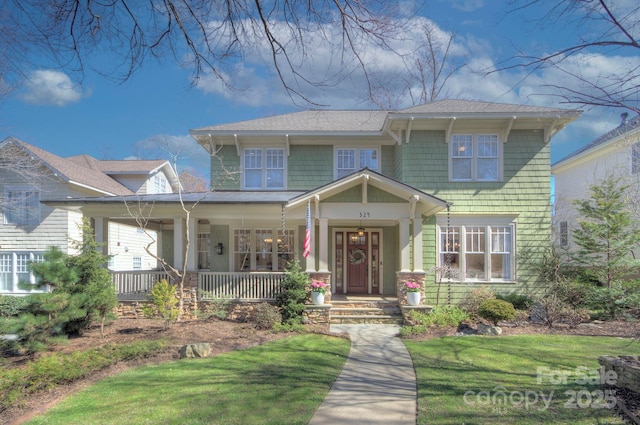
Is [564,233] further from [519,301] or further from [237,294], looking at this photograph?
[237,294]

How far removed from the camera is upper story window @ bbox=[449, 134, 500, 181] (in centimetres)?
1218

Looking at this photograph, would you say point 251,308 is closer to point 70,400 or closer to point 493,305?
point 70,400

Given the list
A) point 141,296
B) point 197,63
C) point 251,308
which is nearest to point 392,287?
point 251,308

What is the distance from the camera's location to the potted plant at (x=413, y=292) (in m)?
10.3

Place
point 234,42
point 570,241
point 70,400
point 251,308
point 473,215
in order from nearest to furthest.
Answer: point 234,42 < point 70,400 < point 251,308 < point 473,215 < point 570,241

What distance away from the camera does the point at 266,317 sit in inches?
378

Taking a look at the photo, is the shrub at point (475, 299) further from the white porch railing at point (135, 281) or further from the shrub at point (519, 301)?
the white porch railing at point (135, 281)

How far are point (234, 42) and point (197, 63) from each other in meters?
0.47

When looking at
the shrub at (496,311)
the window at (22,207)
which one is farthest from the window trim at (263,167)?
the window at (22,207)

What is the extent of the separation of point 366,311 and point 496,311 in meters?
3.45

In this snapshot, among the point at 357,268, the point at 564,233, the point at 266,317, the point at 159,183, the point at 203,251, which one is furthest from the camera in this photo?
the point at 159,183

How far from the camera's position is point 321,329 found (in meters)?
9.55

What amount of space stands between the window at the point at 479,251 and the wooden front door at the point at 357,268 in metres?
2.66

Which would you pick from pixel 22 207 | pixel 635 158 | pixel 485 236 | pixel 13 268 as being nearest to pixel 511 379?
pixel 485 236
